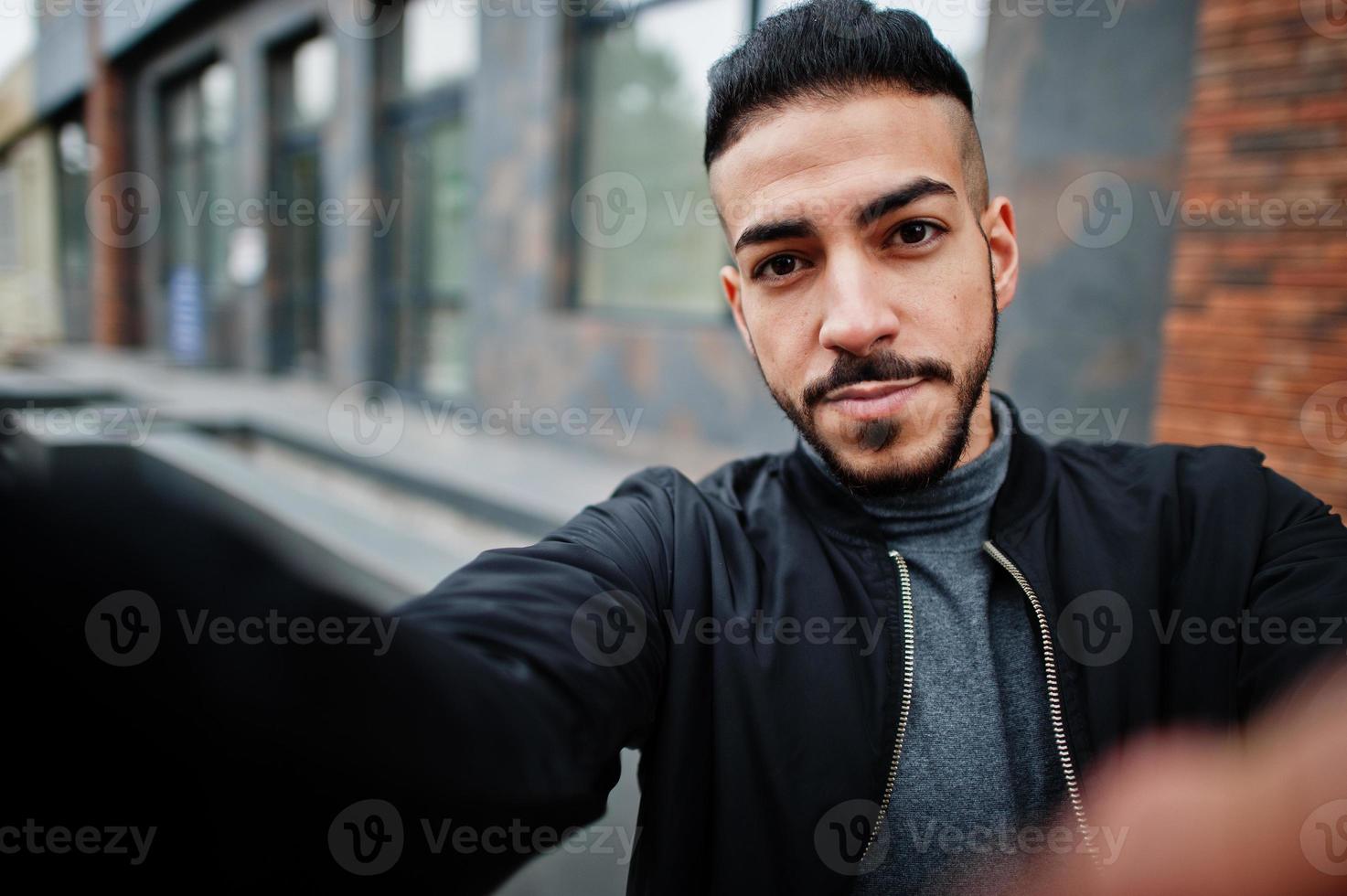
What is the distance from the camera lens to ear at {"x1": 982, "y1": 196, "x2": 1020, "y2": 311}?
1.58 metres

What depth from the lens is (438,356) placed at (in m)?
8.34

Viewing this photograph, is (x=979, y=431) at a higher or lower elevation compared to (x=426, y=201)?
lower

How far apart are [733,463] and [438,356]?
7.18 m

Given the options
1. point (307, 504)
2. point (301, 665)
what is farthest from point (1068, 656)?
point (307, 504)

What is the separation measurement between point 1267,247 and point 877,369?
7.77ft

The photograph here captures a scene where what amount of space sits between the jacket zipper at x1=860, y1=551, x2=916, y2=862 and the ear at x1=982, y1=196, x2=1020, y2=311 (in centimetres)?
59

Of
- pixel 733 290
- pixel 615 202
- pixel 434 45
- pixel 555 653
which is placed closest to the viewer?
pixel 555 653

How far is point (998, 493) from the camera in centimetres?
144

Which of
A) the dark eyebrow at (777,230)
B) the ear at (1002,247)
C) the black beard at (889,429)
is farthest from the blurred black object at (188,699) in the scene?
the ear at (1002,247)

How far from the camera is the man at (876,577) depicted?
119 centimetres

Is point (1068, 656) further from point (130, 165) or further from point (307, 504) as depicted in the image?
point (130, 165)

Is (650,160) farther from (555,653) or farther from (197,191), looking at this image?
(197,191)

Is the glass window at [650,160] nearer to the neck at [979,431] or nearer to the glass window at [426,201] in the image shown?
the glass window at [426,201]

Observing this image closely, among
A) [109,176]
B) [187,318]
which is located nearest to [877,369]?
[187,318]
